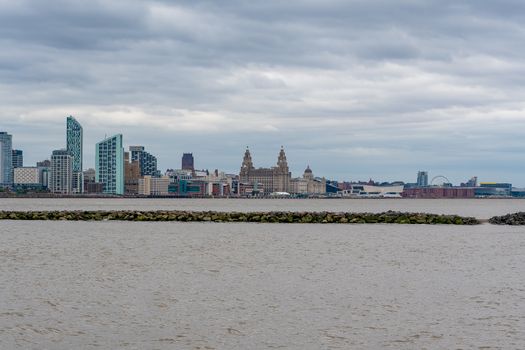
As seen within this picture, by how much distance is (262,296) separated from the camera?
27000mm

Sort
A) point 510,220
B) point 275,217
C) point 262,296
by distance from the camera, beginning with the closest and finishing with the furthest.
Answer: point 262,296 → point 510,220 → point 275,217

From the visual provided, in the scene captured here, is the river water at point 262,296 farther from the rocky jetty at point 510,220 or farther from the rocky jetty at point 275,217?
the rocky jetty at point 275,217

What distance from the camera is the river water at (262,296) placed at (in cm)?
2022

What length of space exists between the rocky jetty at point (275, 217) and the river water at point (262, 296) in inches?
1209

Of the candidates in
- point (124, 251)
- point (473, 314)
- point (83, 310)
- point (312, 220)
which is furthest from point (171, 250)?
point (312, 220)

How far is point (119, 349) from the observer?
1878 centimetres

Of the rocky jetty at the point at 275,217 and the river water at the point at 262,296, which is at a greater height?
the rocky jetty at the point at 275,217

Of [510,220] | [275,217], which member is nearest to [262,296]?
[510,220]

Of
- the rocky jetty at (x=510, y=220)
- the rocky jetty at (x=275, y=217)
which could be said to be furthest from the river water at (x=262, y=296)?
the rocky jetty at (x=275, y=217)

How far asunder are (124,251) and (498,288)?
23.4 m

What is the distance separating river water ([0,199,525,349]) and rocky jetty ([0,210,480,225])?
101 feet

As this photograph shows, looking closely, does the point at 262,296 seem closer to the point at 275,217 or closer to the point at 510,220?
the point at 510,220

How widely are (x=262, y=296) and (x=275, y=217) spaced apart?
192 feet

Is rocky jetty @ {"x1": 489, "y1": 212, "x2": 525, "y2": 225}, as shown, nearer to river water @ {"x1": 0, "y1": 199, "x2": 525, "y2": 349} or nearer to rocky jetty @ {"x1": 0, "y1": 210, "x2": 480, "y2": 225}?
rocky jetty @ {"x1": 0, "y1": 210, "x2": 480, "y2": 225}
